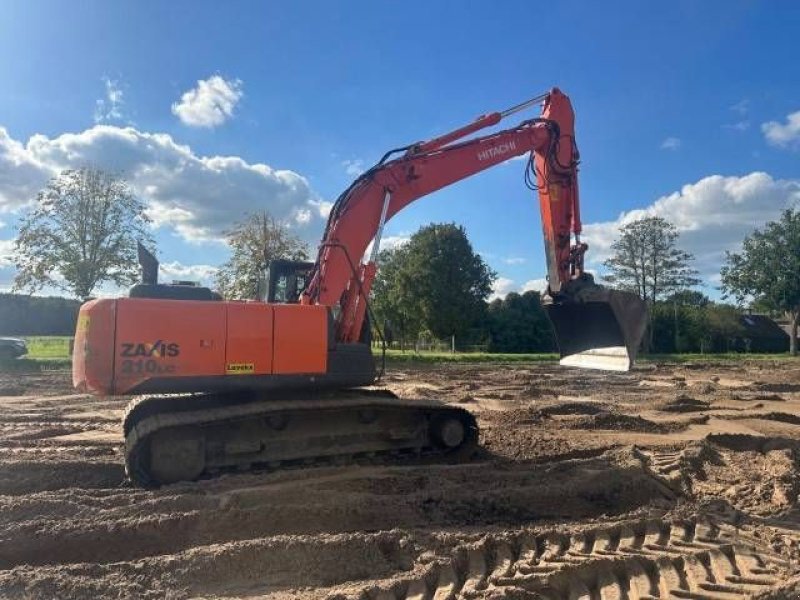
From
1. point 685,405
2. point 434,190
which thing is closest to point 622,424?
point 685,405

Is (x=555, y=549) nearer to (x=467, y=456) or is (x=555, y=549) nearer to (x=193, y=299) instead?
(x=467, y=456)

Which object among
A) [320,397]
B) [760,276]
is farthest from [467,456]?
[760,276]

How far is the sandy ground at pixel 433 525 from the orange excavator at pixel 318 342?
479mm

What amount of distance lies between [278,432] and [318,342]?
1155 millimetres

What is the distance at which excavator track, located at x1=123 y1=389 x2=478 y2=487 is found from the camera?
709cm

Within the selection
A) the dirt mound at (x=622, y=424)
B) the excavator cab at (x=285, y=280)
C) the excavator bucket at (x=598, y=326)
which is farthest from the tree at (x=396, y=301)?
the excavator cab at (x=285, y=280)

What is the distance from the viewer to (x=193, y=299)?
25.4 feet

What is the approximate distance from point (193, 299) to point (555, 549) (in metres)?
4.90

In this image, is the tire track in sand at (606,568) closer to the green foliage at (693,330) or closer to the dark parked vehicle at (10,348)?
the dark parked vehicle at (10,348)

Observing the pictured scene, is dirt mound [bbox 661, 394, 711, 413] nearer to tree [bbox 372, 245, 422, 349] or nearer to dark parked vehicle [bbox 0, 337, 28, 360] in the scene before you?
dark parked vehicle [bbox 0, 337, 28, 360]

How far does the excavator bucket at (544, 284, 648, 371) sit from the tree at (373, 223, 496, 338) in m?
33.4

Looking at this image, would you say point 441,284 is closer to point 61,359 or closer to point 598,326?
point 61,359

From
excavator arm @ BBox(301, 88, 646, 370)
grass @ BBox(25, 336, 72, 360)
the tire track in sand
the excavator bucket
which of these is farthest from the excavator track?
grass @ BBox(25, 336, 72, 360)

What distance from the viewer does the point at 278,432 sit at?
7.72m
